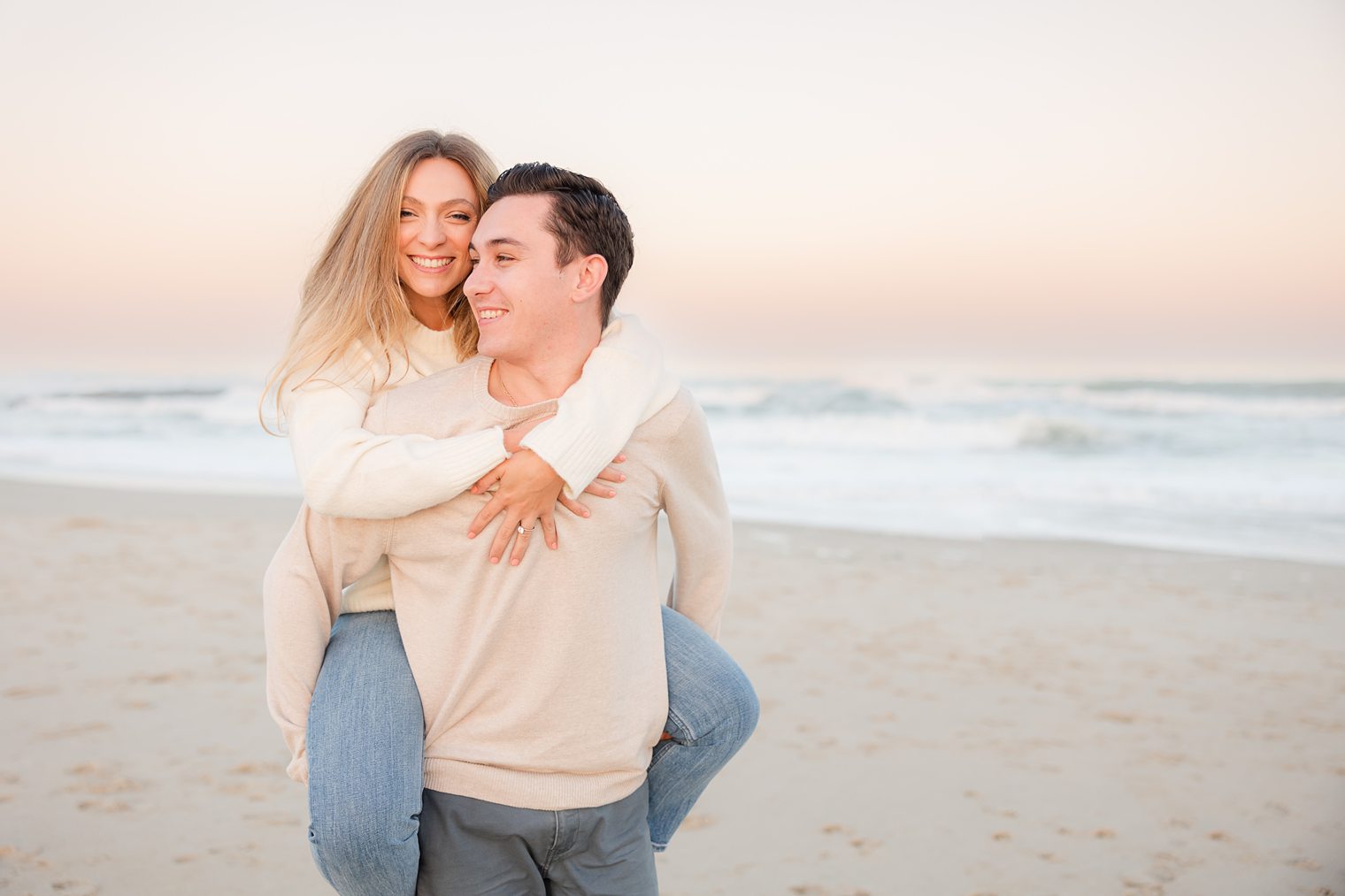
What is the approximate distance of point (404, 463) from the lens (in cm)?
211

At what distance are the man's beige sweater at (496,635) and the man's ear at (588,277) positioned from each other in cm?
27

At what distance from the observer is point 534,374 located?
7.94ft

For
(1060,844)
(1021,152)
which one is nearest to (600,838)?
(1060,844)

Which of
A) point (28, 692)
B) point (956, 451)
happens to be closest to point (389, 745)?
point (28, 692)

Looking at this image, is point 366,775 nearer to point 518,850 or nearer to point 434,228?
point 518,850

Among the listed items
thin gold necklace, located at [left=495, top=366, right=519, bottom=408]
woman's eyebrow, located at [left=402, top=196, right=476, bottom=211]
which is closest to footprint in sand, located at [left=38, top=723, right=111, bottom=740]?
woman's eyebrow, located at [left=402, top=196, right=476, bottom=211]

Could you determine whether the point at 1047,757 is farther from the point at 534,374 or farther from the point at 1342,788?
the point at 534,374

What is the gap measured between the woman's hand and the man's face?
267 millimetres

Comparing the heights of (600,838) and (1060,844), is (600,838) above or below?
above

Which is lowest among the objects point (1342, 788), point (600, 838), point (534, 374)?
point (1342, 788)

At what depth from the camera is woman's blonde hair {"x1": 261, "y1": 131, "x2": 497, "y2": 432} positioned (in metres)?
2.55

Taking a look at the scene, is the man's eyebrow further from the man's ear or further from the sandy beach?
Result: the sandy beach

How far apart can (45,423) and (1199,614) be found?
2298 centimetres

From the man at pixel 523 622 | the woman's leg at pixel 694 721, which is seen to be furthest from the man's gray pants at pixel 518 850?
the woman's leg at pixel 694 721
